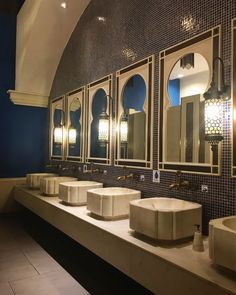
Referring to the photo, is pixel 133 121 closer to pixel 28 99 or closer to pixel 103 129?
pixel 103 129

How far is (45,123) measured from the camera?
18.4 feet

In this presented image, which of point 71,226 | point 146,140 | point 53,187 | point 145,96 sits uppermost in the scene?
point 145,96

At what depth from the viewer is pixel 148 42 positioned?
2848 millimetres

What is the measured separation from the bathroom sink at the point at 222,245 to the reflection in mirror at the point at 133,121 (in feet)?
4.87

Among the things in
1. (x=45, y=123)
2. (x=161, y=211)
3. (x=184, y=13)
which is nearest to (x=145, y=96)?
(x=184, y=13)

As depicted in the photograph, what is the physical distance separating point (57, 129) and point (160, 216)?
3308mm

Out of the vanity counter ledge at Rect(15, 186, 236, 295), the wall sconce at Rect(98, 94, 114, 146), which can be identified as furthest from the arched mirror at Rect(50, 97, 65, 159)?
the vanity counter ledge at Rect(15, 186, 236, 295)

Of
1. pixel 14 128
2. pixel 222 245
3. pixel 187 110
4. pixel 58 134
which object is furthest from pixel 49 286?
pixel 14 128

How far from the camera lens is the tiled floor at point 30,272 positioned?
7.97ft

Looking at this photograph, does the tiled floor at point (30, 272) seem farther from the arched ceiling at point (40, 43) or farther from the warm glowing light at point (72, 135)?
the arched ceiling at point (40, 43)

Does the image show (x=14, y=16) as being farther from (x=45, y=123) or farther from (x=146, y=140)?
(x=146, y=140)

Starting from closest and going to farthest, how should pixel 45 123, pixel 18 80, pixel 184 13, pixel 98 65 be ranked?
pixel 184 13, pixel 98 65, pixel 18 80, pixel 45 123

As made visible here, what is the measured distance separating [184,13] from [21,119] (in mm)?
3909

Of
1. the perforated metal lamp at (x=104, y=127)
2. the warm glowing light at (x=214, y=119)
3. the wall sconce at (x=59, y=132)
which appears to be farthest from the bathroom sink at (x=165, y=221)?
the wall sconce at (x=59, y=132)
